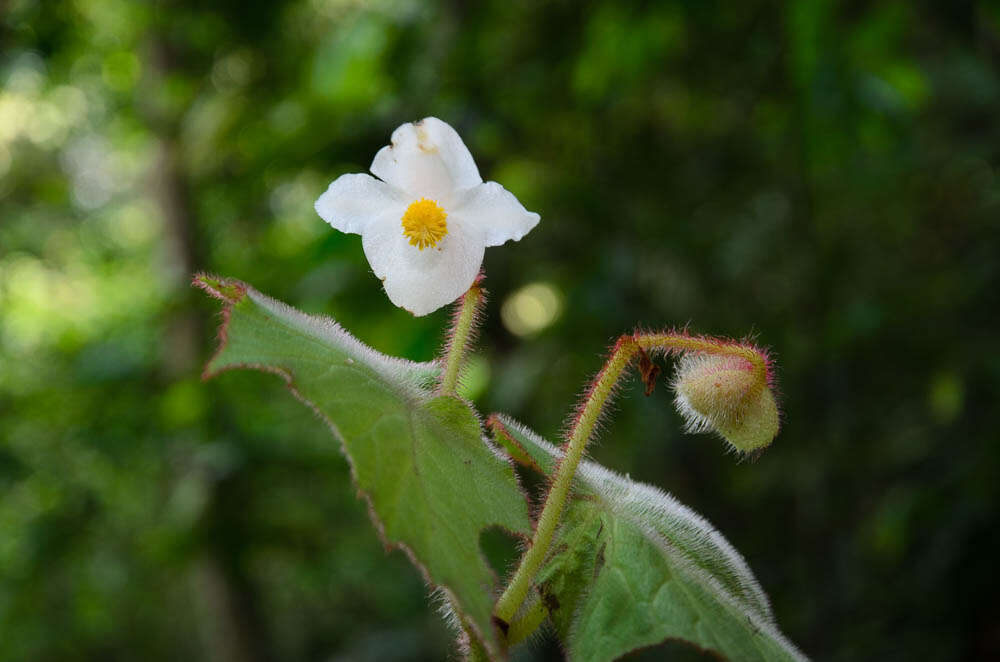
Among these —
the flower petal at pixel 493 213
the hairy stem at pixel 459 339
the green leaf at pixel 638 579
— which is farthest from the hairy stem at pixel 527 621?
the flower petal at pixel 493 213

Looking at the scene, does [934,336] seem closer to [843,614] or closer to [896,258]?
[843,614]

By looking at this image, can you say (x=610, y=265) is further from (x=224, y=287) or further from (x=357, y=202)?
(x=224, y=287)

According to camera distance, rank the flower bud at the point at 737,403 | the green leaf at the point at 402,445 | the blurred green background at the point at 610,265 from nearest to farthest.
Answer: the green leaf at the point at 402,445
the flower bud at the point at 737,403
the blurred green background at the point at 610,265

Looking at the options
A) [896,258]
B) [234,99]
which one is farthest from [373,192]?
[896,258]

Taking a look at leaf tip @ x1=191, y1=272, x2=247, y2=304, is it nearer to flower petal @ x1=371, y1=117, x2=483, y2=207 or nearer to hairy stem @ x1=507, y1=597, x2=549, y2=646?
flower petal @ x1=371, y1=117, x2=483, y2=207

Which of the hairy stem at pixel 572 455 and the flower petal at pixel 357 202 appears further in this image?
the flower petal at pixel 357 202

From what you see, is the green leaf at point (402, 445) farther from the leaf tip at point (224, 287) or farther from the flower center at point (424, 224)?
the flower center at point (424, 224)

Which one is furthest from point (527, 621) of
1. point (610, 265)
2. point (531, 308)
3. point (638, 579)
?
point (531, 308)
